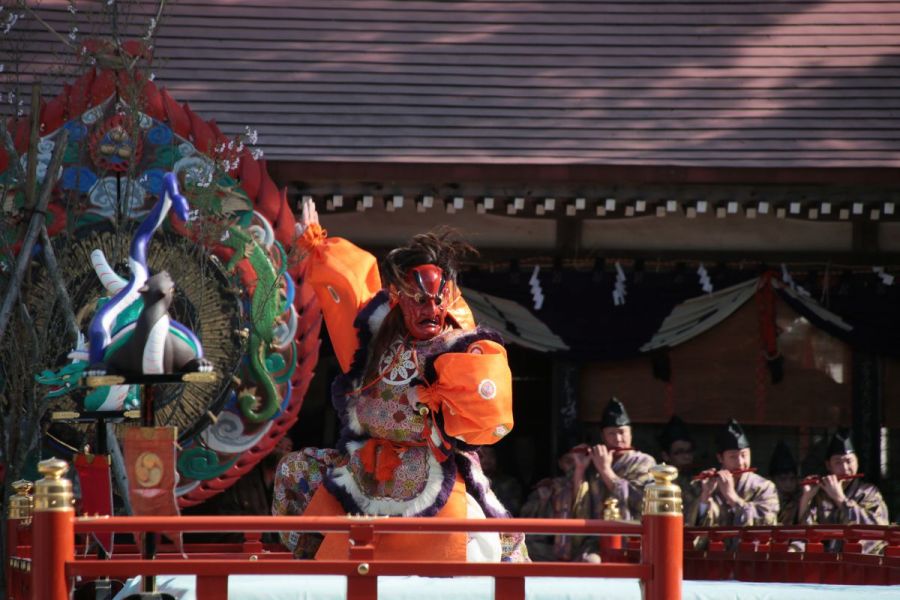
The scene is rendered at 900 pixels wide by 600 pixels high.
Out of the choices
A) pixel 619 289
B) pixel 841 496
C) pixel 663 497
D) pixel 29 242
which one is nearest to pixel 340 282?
Answer: pixel 29 242

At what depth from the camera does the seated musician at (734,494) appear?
33.3 feet

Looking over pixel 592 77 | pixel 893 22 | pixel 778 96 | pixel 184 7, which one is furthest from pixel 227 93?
pixel 893 22

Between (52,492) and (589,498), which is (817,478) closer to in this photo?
(589,498)

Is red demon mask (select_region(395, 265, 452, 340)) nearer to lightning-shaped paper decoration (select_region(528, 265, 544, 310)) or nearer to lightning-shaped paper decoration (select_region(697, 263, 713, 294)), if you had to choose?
lightning-shaped paper decoration (select_region(528, 265, 544, 310))

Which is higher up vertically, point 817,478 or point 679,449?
point 679,449

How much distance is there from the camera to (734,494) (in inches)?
402

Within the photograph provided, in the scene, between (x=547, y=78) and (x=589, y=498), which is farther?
(x=547, y=78)

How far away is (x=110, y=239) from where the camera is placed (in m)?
9.84

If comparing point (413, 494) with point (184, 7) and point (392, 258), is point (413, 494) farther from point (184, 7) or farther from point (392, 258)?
point (184, 7)

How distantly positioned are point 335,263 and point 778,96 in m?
5.28

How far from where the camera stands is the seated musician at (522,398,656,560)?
1024cm

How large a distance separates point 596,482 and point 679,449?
0.68m

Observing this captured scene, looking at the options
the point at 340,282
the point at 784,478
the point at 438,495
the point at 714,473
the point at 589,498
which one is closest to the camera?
the point at 438,495

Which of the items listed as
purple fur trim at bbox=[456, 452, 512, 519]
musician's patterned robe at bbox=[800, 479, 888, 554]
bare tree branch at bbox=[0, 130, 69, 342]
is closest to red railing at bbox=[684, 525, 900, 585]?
musician's patterned robe at bbox=[800, 479, 888, 554]
